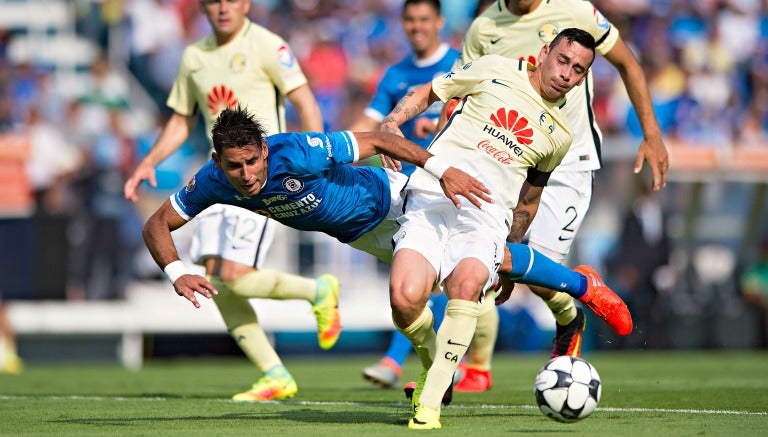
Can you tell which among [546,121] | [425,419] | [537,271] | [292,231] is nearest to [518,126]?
[546,121]

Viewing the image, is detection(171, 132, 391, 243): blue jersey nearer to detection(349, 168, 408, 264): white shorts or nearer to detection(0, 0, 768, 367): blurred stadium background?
detection(349, 168, 408, 264): white shorts

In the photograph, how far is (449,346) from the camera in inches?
256

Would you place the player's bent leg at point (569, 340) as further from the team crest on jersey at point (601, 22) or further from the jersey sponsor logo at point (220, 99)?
the jersey sponsor logo at point (220, 99)

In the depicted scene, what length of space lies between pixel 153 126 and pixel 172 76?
102 centimetres

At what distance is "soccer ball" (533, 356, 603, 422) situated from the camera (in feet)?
20.7

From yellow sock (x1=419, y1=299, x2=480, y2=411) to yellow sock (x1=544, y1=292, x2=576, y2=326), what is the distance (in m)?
1.90

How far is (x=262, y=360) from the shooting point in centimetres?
909

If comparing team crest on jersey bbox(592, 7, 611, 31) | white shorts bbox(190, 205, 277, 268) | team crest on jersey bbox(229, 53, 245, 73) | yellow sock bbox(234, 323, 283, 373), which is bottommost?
yellow sock bbox(234, 323, 283, 373)

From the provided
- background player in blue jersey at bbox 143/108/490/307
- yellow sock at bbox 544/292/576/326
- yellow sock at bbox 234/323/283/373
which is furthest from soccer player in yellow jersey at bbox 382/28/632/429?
yellow sock at bbox 234/323/283/373

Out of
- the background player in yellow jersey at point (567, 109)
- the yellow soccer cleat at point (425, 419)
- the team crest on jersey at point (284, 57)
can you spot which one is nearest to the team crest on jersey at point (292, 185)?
the yellow soccer cleat at point (425, 419)

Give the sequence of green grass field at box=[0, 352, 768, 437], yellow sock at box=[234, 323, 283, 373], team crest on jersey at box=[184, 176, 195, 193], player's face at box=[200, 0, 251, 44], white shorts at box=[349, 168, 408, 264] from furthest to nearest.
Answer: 1. player's face at box=[200, 0, 251, 44]
2. yellow sock at box=[234, 323, 283, 373]
3. white shorts at box=[349, 168, 408, 264]
4. team crest on jersey at box=[184, 176, 195, 193]
5. green grass field at box=[0, 352, 768, 437]

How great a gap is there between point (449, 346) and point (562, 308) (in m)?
2.17

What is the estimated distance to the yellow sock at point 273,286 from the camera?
911 centimetres

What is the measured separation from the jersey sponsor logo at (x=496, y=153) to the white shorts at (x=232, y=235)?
8.38ft
